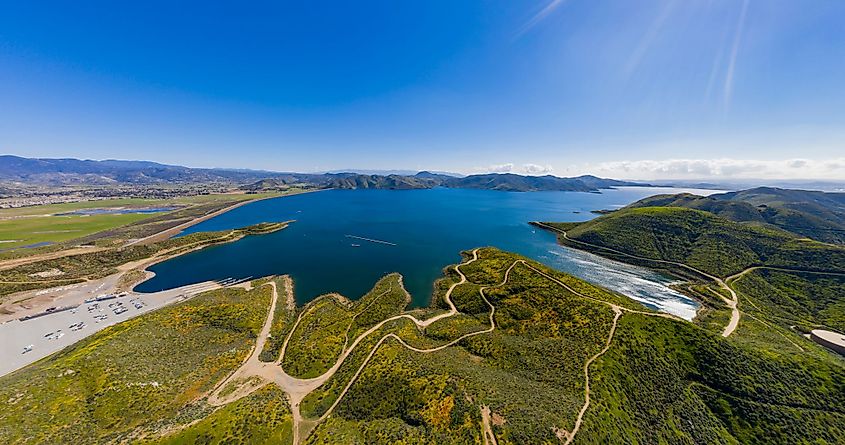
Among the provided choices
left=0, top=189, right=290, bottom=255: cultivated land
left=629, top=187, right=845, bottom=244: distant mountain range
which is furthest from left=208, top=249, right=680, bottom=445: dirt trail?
left=629, top=187, right=845, bottom=244: distant mountain range

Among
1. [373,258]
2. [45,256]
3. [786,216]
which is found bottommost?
[373,258]

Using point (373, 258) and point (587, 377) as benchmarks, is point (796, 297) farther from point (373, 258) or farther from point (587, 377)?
point (373, 258)

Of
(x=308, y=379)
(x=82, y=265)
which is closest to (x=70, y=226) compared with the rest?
(x=82, y=265)

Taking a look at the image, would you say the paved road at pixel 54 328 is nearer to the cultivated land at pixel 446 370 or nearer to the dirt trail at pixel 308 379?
the cultivated land at pixel 446 370

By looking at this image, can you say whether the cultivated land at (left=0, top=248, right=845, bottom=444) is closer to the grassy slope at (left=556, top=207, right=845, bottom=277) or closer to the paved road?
the paved road

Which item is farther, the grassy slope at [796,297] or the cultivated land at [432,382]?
the grassy slope at [796,297]

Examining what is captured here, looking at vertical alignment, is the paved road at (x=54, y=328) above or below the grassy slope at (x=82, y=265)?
below

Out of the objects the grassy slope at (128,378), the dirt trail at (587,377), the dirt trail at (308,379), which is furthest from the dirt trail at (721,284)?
the grassy slope at (128,378)

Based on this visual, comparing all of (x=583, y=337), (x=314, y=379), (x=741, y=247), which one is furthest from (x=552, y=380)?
(x=741, y=247)
